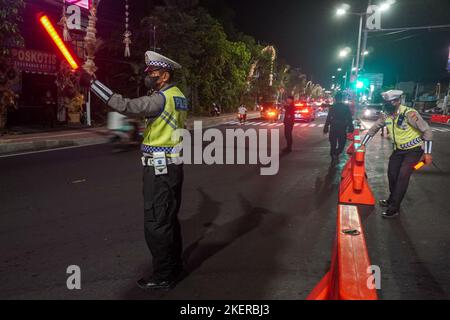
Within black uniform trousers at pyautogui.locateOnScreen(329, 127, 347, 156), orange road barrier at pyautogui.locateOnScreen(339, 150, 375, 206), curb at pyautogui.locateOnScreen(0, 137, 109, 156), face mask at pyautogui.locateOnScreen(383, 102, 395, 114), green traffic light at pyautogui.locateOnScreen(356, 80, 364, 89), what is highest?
green traffic light at pyautogui.locateOnScreen(356, 80, 364, 89)

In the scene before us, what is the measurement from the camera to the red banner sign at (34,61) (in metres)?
17.5

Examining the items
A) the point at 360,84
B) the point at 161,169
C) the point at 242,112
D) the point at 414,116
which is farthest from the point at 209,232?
the point at 360,84

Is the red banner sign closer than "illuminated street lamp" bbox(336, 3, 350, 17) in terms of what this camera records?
Yes

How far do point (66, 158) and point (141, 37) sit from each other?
16955mm

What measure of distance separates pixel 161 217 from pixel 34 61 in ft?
57.0

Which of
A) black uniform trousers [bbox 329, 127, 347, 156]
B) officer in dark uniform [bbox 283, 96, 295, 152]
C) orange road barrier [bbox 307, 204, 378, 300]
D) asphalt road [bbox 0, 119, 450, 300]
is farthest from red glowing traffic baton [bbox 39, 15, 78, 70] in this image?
officer in dark uniform [bbox 283, 96, 295, 152]

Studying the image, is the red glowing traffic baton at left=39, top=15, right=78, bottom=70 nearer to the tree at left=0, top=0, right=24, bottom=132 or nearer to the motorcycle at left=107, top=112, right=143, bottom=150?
the motorcycle at left=107, top=112, right=143, bottom=150

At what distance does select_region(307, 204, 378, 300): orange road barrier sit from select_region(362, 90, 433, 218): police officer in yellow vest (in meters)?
3.37

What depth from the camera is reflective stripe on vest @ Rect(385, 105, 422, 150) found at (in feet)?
19.6

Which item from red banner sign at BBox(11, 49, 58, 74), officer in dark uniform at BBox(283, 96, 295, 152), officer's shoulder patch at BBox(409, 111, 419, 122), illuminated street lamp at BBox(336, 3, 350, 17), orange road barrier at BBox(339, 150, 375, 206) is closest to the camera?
officer's shoulder patch at BBox(409, 111, 419, 122)

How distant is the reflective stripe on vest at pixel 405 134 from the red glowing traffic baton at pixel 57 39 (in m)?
4.66
